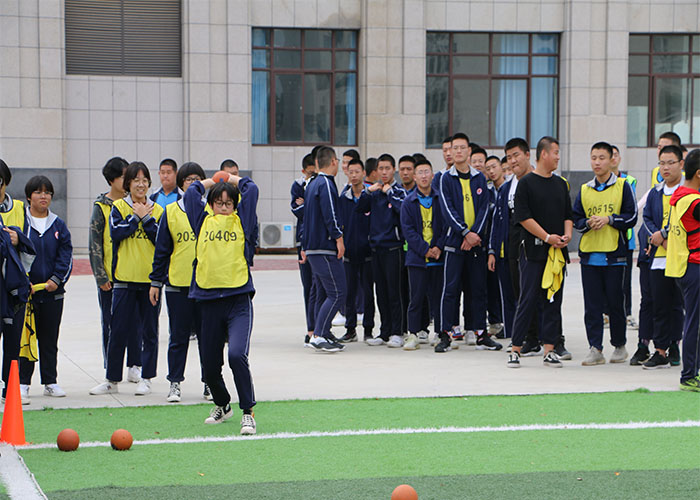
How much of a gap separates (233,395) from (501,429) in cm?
259

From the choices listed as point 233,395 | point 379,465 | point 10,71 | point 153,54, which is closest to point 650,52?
point 153,54

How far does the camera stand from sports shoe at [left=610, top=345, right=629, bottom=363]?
10.7m

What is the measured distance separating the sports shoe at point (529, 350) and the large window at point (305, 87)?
1520 centimetres

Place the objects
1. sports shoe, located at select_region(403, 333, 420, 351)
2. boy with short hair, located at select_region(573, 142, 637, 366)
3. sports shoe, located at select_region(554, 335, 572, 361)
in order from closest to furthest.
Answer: boy with short hair, located at select_region(573, 142, 637, 366) → sports shoe, located at select_region(554, 335, 572, 361) → sports shoe, located at select_region(403, 333, 420, 351)

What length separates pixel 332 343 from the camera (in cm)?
1162

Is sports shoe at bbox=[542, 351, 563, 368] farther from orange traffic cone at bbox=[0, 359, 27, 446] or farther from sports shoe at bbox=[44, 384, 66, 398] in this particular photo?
orange traffic cone at bbox=[0, 359, 27, 446]

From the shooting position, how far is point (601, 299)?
10641 millimetres

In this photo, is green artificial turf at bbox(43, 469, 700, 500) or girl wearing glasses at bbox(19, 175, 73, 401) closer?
green artificial turf at bbox(43, 469, 700, 500)

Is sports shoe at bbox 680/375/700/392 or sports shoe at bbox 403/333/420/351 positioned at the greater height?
sports shoe at bbox 680/375/700/392

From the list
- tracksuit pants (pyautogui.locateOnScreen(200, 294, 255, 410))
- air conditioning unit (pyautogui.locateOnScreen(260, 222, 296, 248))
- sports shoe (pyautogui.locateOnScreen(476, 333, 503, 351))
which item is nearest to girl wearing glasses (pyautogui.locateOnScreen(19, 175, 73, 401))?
tracksuit pants (pyautogui.locateOnScreen(200, 294, 255, 410))

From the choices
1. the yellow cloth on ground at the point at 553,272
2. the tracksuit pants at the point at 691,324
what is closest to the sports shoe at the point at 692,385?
the tracksuit pants at the point at 691,324

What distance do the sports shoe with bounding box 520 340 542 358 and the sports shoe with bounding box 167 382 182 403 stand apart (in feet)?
13.6

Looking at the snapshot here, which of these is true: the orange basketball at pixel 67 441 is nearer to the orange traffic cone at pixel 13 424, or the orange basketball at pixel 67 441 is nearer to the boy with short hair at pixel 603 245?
the orange traffic cone at pixel 13 424

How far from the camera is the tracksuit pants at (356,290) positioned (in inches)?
494
